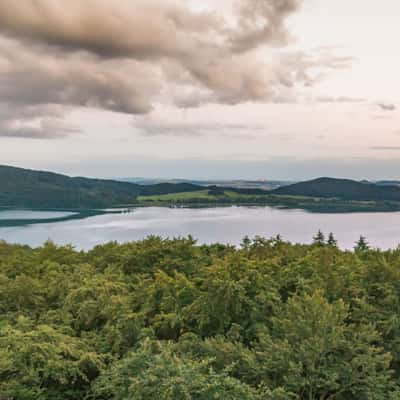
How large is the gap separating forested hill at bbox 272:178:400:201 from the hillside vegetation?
5826 inches

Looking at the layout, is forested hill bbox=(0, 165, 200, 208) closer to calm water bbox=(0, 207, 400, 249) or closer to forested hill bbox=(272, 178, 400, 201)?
calm water bbox=(0, 207, 400, 249)

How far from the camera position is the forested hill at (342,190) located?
15375 cm

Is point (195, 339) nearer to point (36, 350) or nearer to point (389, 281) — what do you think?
point (36, 350)

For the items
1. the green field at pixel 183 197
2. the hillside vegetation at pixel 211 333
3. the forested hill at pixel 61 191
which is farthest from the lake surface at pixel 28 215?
the hillside vegetation at pixel 211 333

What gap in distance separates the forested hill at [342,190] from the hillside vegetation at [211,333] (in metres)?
148

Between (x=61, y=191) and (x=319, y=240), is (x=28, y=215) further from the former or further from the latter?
(x=319, y=240)

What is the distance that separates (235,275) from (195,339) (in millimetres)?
2602

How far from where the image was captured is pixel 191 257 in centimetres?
1659

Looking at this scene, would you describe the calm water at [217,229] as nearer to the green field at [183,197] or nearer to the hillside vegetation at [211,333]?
the green field at [183,197]

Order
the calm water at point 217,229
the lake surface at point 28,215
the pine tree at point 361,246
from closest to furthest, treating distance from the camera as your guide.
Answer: the pine tree at point 361,246
the calm water at point 217,229
the lake surface at point 28,215

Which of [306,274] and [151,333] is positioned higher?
[306,274]

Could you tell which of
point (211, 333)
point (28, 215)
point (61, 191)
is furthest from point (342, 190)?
point (211, 333)

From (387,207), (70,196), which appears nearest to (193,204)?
(70,196)

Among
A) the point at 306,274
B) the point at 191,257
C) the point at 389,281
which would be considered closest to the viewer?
the point at 389,281
